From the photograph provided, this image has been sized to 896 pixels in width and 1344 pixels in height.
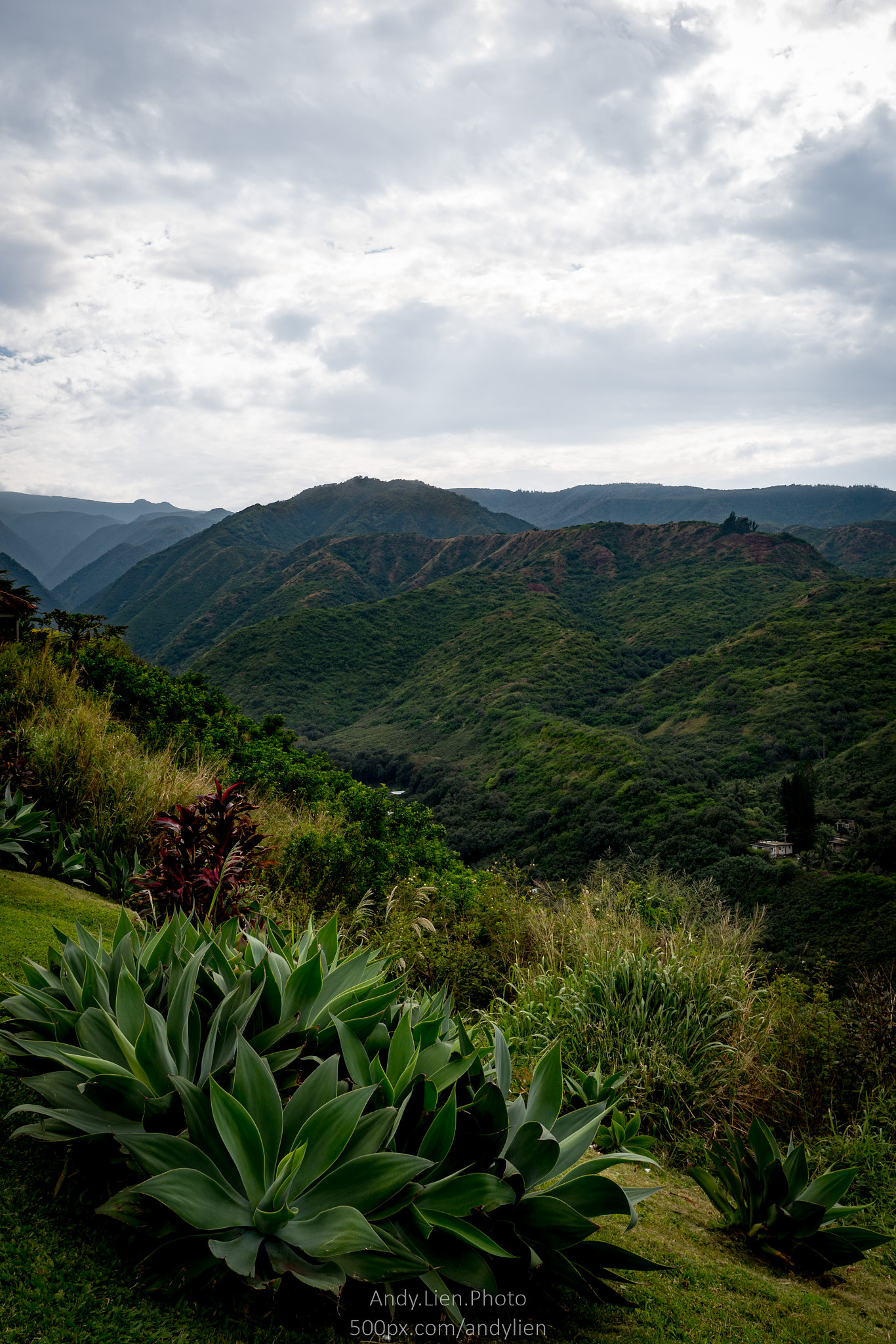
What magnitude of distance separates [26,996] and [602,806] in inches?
1403

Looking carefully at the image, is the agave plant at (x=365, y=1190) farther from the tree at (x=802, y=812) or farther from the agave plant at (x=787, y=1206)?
the tree at (x=802, y=812)

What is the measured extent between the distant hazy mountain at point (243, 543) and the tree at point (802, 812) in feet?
299

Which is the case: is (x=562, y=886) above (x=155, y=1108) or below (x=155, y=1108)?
below

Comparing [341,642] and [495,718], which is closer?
[495,718]

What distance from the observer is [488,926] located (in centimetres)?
552

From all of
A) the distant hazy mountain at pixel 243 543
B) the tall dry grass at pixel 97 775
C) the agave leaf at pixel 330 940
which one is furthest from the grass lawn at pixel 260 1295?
the distant hazy mountain at pixel 243 543

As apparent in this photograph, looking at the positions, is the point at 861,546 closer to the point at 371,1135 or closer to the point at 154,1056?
the point at 371,1135

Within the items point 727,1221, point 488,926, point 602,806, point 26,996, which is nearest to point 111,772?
point 488,926

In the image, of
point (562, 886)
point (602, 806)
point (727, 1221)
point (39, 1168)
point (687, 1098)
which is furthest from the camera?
point (602, 806)

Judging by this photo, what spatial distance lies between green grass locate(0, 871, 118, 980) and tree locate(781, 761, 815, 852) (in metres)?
30.2

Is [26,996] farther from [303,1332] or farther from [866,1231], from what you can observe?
[866,1231]

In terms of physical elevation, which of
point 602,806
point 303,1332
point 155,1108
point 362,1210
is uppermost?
point 155,1108

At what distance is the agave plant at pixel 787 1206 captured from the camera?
2.14 meters

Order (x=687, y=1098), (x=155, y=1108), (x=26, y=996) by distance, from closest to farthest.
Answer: (x=155, y=1108)
(x=26, y=996)
(x=687, y=1098)
